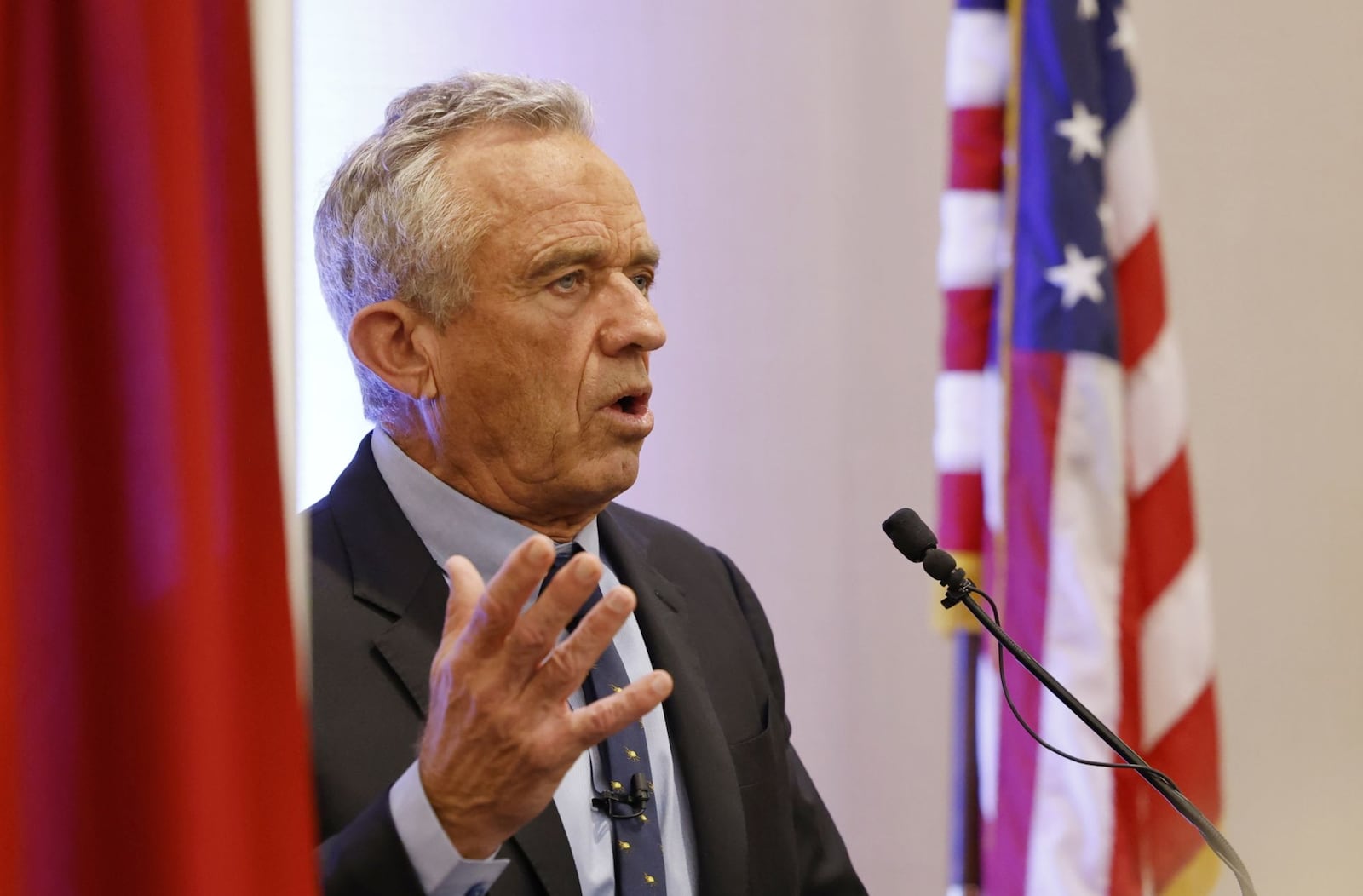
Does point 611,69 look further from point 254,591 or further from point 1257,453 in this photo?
point 254,591

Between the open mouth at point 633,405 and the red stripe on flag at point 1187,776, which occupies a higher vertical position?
the open mouth at point 633,405

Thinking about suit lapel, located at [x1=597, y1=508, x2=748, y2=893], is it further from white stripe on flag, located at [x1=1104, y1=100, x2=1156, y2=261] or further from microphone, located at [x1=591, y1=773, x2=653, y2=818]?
white stripe on flag, located at [x1=1104, y1=100, x2=1156, y2=261]

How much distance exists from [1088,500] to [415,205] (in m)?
1.38

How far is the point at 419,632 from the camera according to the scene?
1.74 m

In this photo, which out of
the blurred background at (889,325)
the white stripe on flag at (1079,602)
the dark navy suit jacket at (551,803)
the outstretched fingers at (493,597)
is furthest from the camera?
the blurred background at (889,325)

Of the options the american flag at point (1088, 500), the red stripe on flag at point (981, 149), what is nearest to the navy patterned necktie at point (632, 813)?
the american flag at point (1088, 500)

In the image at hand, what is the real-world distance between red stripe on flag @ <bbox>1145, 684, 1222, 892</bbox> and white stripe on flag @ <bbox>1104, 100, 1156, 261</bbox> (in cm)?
88

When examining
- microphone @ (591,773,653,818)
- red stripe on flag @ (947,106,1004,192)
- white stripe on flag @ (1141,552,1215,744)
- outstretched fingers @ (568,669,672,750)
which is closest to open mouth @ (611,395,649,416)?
microphone @ (591,773,653,818)

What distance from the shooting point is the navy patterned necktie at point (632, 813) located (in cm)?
167

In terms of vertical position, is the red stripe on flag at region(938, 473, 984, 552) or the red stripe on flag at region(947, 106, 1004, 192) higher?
the red stripe on flag at region(947, 106, 1004, 192)

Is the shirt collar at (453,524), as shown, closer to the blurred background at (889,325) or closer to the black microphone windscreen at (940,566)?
the black microphone windscreen at (940,566)

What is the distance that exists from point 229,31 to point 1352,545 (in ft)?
11.4

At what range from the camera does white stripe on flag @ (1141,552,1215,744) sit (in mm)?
2512

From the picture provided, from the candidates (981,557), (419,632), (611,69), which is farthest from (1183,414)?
(419,632)
